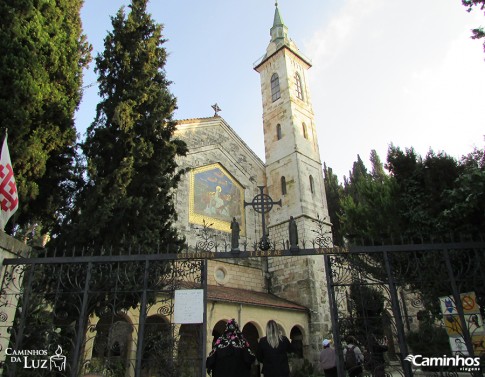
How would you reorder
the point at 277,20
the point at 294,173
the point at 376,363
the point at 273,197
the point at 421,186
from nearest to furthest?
the point at 376,363 → the point at 421,186 → the point at 294,173 → the point at 273,197 → the point at 277,20

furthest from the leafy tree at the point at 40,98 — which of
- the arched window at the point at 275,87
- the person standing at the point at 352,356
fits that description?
the arched window at the point at 275,87

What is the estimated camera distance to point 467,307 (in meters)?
6.05

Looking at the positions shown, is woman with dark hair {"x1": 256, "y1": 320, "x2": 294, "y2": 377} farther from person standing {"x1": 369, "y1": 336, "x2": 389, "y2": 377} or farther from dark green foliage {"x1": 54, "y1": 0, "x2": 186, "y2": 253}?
dark green foliage {"x1": 54, "y1": 0, "x2": 186, "y2": 253}

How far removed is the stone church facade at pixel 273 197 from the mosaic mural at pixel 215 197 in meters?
0.05

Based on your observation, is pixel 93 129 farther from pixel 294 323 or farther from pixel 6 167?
pixel 294 323

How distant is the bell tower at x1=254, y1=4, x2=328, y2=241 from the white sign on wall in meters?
12.3

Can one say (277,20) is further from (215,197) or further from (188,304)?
(188,304)

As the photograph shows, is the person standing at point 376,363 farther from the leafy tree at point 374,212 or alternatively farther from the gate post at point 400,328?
the leafy tree at point 374,212

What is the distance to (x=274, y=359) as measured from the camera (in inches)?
204

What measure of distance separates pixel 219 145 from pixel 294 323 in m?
9.81

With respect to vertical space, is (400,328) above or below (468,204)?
below

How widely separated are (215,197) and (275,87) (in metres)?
8.56

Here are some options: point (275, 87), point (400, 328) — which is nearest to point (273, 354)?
point (400, 328)

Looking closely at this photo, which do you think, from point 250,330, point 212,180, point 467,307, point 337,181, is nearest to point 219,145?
point 212,180
